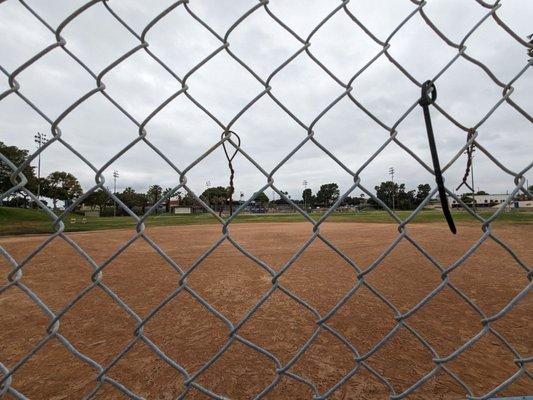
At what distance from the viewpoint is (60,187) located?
4934cm

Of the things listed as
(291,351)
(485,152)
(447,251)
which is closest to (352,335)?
(291,351)

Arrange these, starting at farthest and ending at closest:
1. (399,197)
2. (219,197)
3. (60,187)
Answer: (399,197) < (60,187) < (219,197)

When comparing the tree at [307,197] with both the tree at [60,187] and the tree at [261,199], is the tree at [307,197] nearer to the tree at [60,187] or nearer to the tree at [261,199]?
the tree at [261,199]

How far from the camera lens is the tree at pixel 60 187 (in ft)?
155

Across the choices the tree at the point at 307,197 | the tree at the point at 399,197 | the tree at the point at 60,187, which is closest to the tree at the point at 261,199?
the tree at the point at 307,197

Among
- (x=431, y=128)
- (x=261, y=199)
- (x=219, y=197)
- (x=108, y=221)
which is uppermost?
(x=261, y=199)

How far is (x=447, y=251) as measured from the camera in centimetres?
795

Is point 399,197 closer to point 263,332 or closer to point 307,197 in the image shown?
point 307,197

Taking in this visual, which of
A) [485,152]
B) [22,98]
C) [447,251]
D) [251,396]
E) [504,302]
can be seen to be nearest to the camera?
[22,98]

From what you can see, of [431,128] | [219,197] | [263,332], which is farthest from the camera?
[263,332]

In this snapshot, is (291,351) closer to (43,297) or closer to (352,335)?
(352,335)

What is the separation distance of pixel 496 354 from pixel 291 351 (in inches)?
70.8

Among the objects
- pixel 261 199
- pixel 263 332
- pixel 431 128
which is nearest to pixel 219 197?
pixel 431 128

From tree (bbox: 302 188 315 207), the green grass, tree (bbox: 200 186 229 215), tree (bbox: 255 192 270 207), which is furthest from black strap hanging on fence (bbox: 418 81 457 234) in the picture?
tree (bbox: 302 188 315 207)
